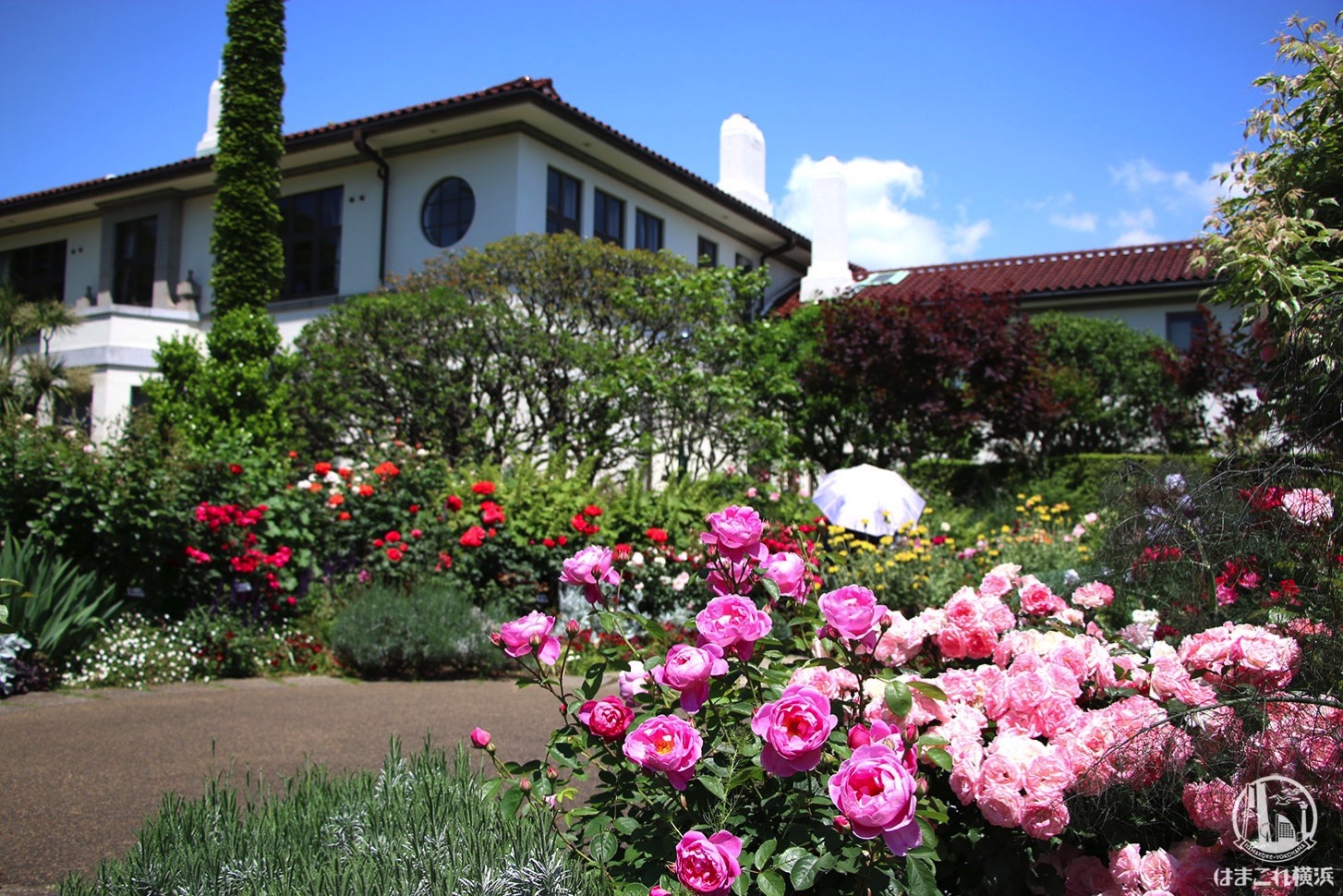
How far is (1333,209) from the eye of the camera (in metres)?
4.79

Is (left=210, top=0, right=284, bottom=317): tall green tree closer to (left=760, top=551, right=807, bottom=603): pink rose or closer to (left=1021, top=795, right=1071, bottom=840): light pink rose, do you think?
(left=760, top=551, right=807, bottom=603): pink rose

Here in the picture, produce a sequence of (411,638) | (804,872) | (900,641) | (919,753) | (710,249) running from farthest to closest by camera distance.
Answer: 1. (710,249)
2. (411,638)
3. (900,641)
4. (919,753)
5. (804,872)

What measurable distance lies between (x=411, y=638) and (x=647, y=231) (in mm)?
11084

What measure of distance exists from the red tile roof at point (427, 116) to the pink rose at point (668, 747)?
11928 millimetres

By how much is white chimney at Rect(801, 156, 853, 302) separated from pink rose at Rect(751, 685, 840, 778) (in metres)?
18.0

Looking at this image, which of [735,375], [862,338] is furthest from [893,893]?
[862,338]

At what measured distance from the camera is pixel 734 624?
78.8 inches

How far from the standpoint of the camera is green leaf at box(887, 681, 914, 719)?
182 centimetres

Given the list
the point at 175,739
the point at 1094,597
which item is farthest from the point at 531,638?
the point at 175,739

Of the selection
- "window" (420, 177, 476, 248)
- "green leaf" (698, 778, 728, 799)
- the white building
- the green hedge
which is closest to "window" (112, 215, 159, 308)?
the white building

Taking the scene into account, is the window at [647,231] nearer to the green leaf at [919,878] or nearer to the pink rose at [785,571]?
the pink rose at [785,571]

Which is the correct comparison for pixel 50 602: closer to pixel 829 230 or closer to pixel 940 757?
pixel 940 757

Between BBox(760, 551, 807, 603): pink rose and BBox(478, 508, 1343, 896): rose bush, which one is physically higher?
BBox(760, 551, 807, 603): pink rose

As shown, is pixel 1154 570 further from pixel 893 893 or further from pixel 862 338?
pixel 862 338
